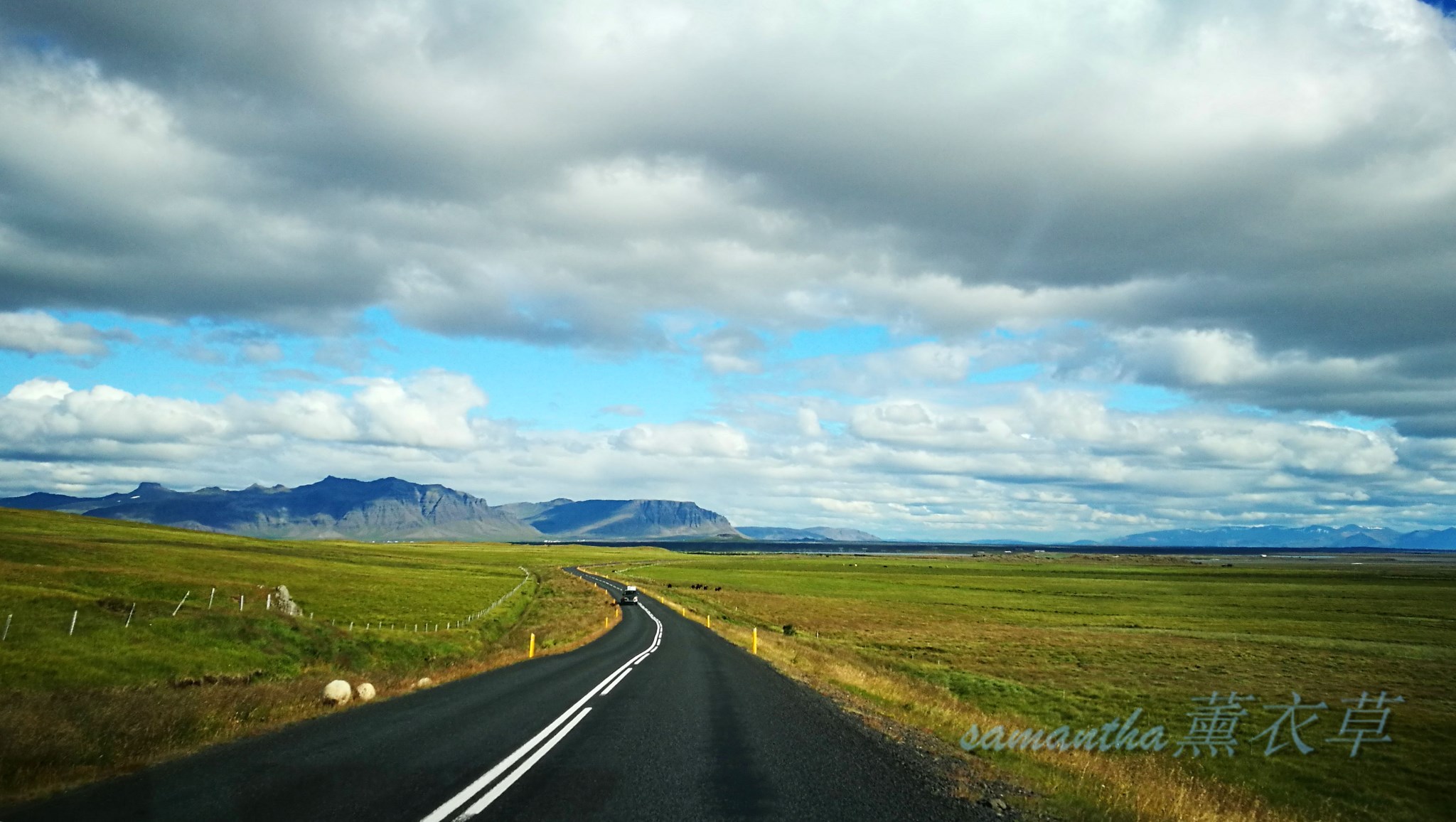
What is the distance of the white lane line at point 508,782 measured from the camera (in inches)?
316

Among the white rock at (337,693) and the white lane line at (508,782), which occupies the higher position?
the white lane line at (508,782)

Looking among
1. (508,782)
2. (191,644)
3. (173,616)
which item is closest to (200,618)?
(173,616)

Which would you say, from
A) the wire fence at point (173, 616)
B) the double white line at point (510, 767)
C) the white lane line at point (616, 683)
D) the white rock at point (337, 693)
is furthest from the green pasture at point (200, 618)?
the double white line at point (510, 767)

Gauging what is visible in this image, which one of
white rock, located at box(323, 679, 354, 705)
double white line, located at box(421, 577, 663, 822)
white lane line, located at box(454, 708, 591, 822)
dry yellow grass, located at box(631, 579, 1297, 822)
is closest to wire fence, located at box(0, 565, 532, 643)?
white rock, located at box(323, 679, 354, 705)

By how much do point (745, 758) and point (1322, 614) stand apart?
3414 inches

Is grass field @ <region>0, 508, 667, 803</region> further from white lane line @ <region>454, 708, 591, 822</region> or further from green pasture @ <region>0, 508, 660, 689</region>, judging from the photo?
white lane line @ <region>454, 708, 591, 822</region>

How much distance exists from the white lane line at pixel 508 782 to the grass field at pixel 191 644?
16.9 ft

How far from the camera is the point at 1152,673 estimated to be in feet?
127

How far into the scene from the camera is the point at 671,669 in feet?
83.0

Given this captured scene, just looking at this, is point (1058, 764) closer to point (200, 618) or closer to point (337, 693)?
point (337, 693)

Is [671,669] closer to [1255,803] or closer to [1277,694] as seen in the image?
[1255,803]

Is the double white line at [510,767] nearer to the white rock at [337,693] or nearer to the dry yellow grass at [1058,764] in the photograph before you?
the white rock at [337,693]

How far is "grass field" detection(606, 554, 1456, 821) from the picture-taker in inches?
638

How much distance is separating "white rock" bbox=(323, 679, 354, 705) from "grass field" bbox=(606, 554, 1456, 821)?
12164mm
